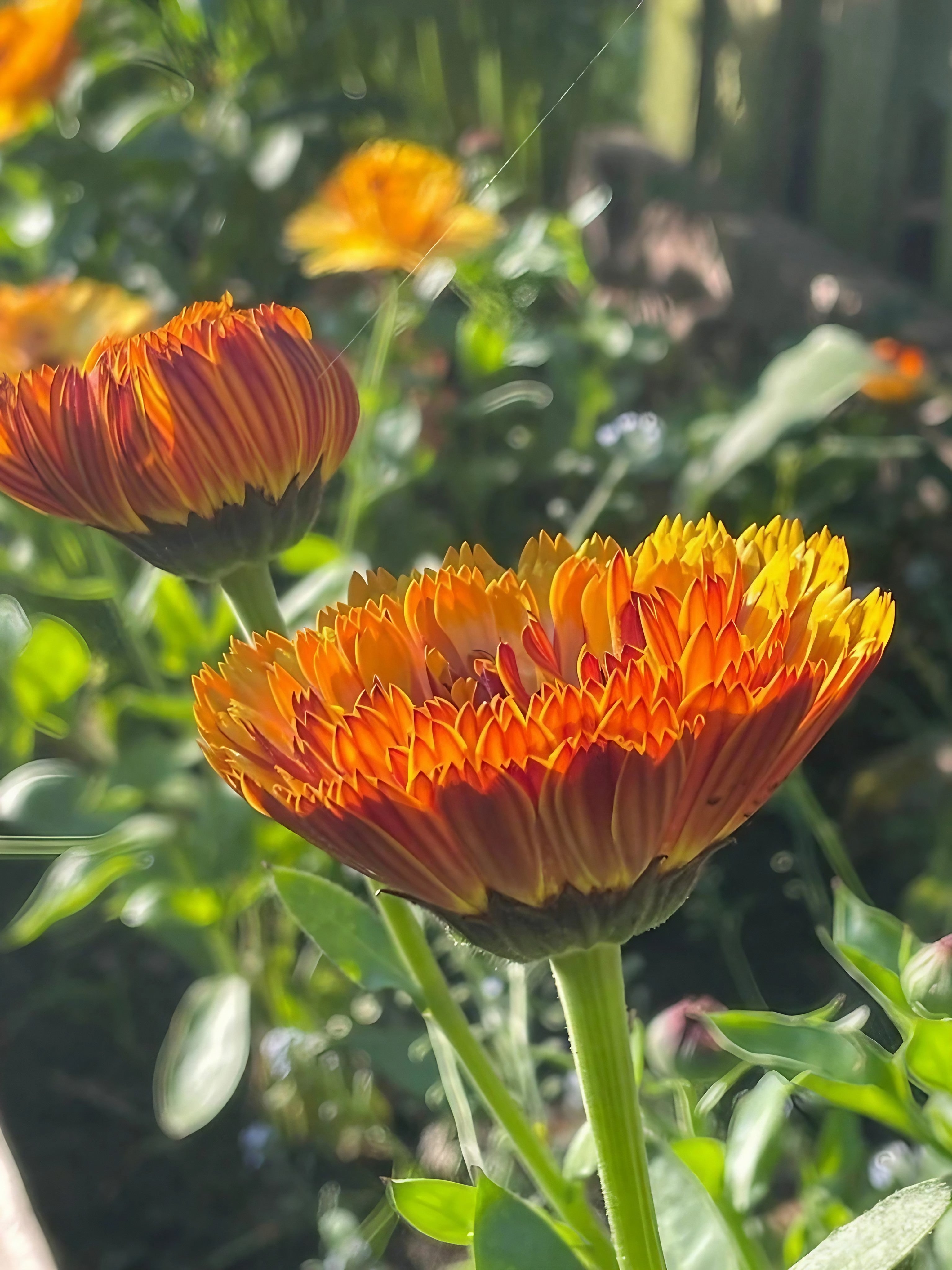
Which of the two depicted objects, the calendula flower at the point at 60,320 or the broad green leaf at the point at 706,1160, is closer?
the broad green leaf at the point at 706,1160

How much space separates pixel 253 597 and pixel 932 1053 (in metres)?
0.20

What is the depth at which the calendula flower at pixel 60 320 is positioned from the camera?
21.9 inches

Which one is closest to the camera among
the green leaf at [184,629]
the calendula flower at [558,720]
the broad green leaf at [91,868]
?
the calendula flower at [558,720]

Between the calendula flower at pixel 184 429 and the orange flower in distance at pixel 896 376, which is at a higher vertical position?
the calendula flower at pixel 184 429

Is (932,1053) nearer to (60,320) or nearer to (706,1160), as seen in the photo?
(706,1160)

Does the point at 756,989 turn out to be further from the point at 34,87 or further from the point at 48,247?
the point at 48,247

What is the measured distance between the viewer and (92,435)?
249mm

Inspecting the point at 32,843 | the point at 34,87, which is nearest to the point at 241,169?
the point at 34,87

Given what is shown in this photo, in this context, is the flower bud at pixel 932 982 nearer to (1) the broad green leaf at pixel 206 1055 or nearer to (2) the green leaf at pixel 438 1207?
(2) the green leaf at pixel 438 1207

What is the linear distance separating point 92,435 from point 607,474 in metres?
0.81

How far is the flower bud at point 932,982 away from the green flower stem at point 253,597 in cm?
18

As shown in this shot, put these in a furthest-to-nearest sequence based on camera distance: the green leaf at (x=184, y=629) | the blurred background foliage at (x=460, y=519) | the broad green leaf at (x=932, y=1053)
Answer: the green leaf at (x=184, y=629), the blurred background foliage at (x=460, y=519), the broad green leaf at (x=932, y=1053)

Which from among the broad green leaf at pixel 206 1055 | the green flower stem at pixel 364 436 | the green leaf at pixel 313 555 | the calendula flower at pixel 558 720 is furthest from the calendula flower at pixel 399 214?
the broad green leaf at pixel 206 1055

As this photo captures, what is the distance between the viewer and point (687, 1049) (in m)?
0.44
